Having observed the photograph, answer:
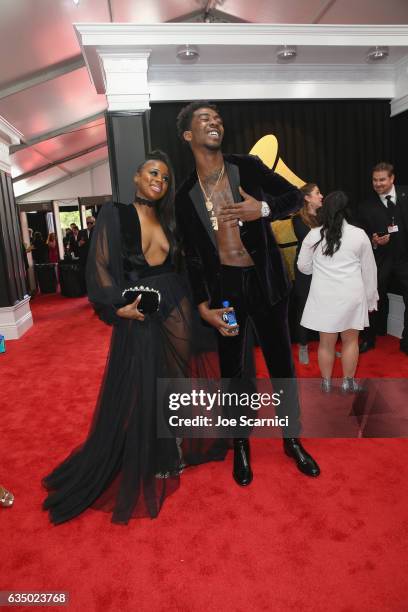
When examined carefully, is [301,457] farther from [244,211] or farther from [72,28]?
[72,28]

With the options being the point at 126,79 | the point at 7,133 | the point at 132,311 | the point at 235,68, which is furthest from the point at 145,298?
the point at 7,133

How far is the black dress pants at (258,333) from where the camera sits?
2135mm

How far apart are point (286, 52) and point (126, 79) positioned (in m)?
1.48

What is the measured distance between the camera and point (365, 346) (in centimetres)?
425

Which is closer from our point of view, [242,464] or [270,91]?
[242,464]

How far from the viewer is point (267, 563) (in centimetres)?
166

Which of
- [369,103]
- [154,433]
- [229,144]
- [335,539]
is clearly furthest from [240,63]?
[335,539]

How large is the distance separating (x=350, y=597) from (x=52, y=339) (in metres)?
5.00

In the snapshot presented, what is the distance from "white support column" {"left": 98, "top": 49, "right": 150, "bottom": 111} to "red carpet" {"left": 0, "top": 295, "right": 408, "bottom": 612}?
9.53 ft

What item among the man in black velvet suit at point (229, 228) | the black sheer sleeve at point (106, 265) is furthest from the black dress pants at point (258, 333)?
the black sheer sleeve at point (106, 265)

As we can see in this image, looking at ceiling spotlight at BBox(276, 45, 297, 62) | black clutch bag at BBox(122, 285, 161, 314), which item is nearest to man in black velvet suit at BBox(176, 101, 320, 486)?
black clutch bag at BBox(122, 285, 161, 314)

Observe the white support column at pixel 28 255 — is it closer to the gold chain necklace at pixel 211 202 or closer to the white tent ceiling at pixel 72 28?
the white tent ceiling at pixel 72 28

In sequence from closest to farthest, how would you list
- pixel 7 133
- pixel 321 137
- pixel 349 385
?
pixel 349 385
pixel 321 137
pixel 7 133

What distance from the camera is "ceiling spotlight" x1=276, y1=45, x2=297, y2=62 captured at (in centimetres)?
392
